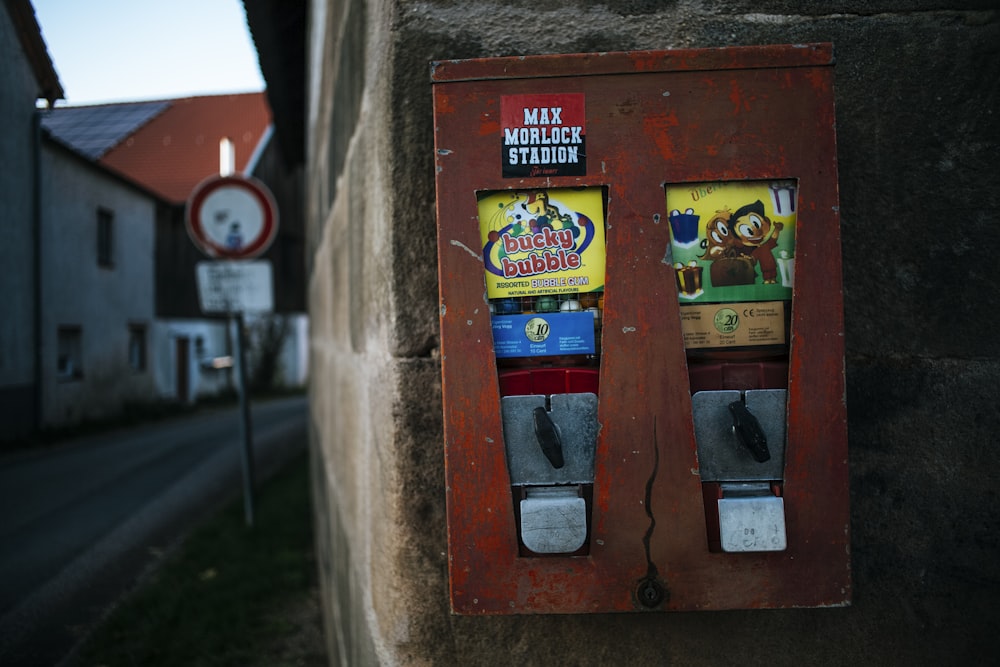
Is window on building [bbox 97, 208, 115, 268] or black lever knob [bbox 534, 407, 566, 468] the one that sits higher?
window on building [bbox 97, 208, 115, 268]

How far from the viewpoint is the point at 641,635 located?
5.11ft

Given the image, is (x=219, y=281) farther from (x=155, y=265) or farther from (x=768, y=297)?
(x=155, y=265)

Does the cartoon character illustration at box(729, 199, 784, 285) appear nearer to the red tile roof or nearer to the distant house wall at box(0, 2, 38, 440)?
the distant house wall at box(0, 2, 38, 440)

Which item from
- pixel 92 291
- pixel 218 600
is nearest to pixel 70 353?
pixel 92 291

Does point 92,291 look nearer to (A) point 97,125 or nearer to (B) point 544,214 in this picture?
(A) point 97,125

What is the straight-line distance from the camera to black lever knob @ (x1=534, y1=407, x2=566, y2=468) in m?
1.36

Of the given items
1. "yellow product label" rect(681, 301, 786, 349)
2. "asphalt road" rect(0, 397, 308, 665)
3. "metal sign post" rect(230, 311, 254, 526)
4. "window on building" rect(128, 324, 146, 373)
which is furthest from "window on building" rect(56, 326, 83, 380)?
"yellow product label" rect(681, 301, 786, 349)

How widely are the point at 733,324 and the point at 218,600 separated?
380 centimetres

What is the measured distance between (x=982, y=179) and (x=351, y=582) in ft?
6.27

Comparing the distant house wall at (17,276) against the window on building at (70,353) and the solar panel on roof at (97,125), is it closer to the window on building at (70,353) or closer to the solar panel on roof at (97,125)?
the solar panel on roof at (97,125)

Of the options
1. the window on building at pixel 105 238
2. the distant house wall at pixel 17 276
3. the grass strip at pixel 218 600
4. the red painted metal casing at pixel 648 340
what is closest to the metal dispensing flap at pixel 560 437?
the red painted metal casing at pixel 648 340

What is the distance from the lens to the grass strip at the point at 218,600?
3.63 m

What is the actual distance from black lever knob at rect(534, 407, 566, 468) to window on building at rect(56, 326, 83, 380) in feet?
49.2

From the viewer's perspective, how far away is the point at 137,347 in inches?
705
